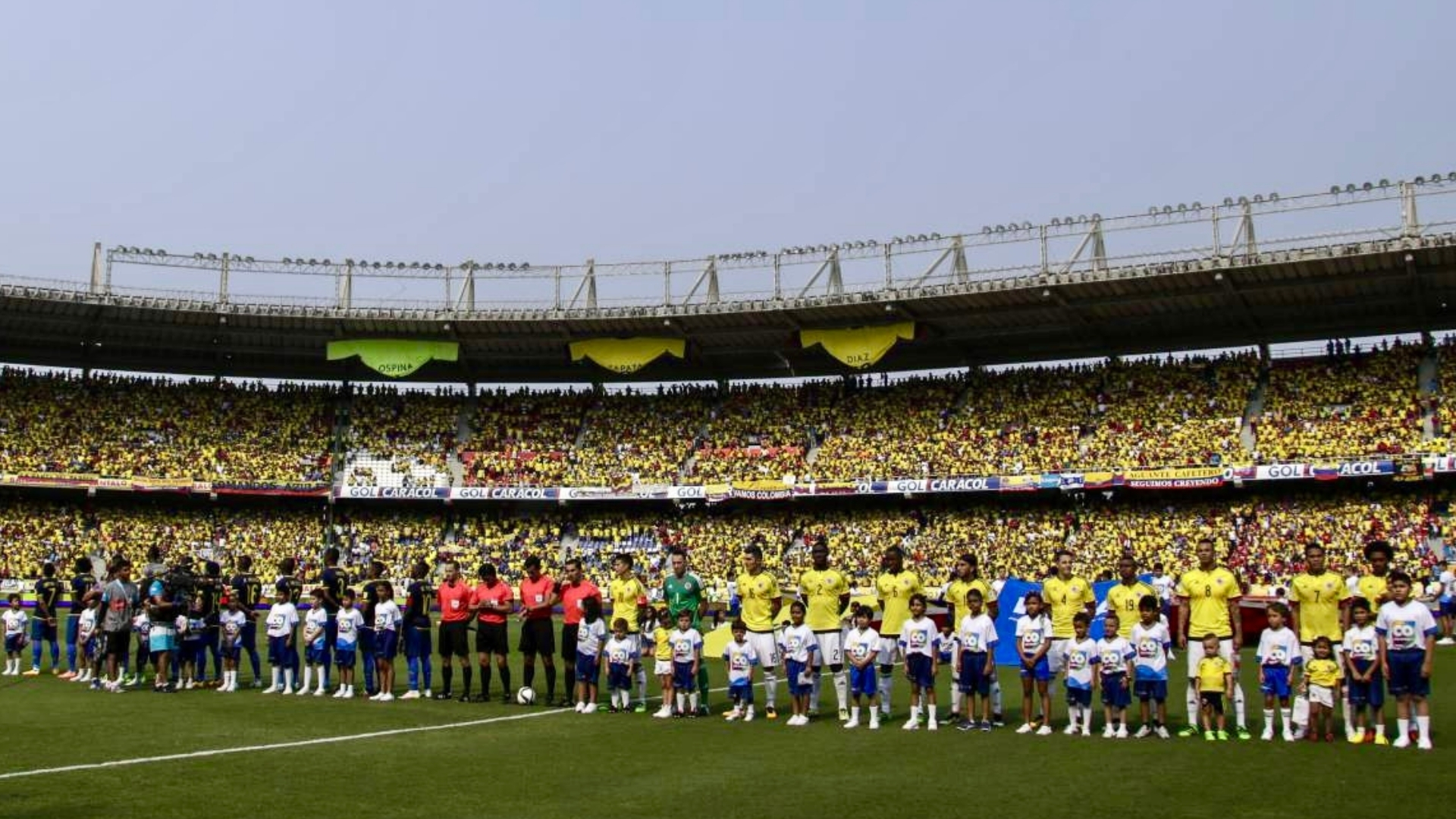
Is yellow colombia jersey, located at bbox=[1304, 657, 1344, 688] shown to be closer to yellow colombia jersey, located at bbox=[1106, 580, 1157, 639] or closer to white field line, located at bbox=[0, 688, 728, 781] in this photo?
yellow colombia jersey, located at bbox=[1106, 580, 1157, 639]

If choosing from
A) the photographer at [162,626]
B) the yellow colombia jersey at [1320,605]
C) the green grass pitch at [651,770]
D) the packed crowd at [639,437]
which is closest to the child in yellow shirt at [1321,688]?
the green grass pitch at [651,770]

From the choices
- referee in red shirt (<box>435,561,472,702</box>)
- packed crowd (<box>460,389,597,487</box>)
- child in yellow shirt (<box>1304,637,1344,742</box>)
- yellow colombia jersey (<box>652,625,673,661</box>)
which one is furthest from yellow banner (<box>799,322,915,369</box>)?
child in yellow shirt (<box>1304,637,1344,742</box>)

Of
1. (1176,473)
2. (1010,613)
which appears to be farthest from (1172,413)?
(1010,613)

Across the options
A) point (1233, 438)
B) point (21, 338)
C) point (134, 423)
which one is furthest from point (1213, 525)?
point (21, 338)

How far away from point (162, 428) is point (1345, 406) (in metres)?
40.1

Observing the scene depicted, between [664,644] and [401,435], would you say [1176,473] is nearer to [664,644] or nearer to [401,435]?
[664,644]

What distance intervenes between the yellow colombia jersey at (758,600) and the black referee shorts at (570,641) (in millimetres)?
2273

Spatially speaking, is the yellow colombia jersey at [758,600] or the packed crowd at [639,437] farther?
the packed crowd at [639,437]

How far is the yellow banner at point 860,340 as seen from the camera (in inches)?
1721

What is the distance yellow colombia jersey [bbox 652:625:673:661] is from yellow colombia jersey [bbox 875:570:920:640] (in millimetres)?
2655

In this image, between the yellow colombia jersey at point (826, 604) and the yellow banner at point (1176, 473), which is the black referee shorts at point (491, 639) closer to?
the yellow colombia jersey at point (826, 604)

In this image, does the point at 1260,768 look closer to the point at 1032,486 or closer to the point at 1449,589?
the point at 1449,589

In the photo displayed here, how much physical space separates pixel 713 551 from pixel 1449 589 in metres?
23.7

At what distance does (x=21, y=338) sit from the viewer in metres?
47.7
